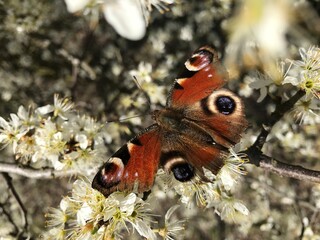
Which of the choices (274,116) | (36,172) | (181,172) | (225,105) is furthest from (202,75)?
(36,172)

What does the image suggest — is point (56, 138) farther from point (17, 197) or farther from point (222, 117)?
point (222, 117)

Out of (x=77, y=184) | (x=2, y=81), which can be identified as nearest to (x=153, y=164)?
(x=77, y=184)

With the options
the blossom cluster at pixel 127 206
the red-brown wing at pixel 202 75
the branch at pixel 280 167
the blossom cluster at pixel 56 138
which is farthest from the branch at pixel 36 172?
the branch at pixel 280 167

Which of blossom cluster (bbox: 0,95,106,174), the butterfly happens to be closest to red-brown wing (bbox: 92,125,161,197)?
the butterfly

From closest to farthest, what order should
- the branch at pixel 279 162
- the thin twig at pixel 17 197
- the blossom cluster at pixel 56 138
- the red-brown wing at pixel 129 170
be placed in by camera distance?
the red-brown wing at pixel 129 170
the branch at pixel 279 162
the blossom cluster at pixel 56 138
the thin twig at pixel 17 197

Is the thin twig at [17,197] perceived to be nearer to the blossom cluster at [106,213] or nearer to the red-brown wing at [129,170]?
the blossom cluster at [106,213]

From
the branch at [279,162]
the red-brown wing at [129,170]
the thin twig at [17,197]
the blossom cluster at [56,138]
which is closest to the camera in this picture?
the red-brown wing at [129,170]
